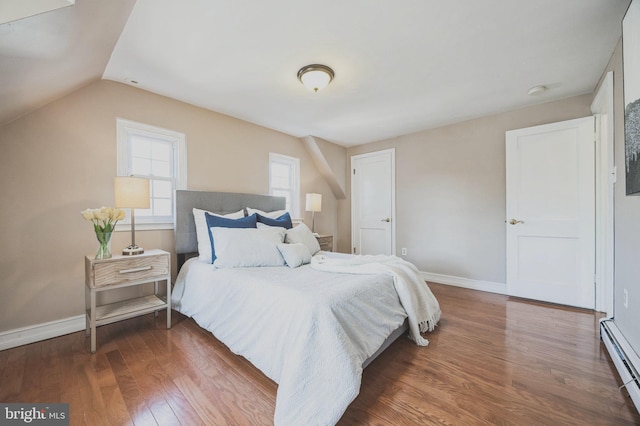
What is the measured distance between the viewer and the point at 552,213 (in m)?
2.97

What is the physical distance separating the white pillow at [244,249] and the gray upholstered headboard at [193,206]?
1.86 feet

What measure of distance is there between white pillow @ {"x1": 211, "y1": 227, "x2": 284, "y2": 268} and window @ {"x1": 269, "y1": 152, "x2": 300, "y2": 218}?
1642mm

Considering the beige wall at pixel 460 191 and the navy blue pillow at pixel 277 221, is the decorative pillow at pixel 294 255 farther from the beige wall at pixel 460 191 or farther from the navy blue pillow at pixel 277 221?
the beige wall at pixel 460 191

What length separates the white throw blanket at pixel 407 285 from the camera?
2025mm

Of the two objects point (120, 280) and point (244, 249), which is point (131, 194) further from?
point (244, 249)

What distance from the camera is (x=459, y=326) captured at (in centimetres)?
240

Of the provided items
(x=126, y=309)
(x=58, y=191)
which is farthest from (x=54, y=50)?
(x=126, y=309)

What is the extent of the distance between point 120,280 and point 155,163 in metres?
1.34

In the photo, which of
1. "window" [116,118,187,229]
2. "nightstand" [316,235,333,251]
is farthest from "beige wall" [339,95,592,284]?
"window" [116,118,187,229]

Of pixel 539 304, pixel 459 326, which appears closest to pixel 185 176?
pixel 459 326

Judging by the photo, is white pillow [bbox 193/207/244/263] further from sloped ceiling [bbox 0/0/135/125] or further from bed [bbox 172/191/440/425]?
sloped ceiling [bbox 0/0/135/125]

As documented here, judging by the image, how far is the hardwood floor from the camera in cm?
133

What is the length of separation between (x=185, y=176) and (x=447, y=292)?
377cm

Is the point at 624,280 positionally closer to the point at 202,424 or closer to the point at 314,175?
the point at 202,424
